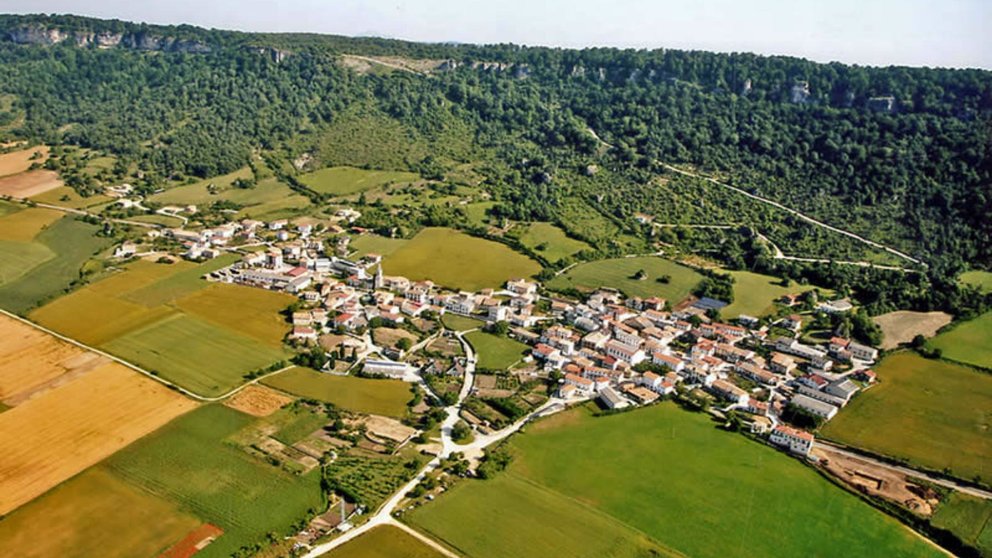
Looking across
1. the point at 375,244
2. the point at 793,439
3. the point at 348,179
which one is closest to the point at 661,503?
the point at 793,439

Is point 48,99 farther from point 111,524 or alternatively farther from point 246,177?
point 111,524

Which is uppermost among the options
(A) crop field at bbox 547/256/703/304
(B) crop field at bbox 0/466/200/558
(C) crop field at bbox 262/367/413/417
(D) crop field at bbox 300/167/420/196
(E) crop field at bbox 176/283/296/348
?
(D) crop field at bbox 300/167/420/196

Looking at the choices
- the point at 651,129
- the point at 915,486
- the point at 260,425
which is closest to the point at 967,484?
the point at 915,486

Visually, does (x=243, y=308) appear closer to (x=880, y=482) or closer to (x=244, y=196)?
(x=244, y=196)

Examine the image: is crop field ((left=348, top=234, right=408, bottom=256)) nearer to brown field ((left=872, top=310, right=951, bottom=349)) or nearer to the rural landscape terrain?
the rural landscape terrain

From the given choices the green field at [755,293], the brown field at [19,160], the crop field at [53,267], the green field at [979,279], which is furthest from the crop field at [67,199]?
the green field at [979,279]

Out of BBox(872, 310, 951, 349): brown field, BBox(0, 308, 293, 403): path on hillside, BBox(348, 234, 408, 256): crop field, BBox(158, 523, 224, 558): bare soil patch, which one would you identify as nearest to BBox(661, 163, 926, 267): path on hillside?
BBox(872, 310, 951, 349): brown field
